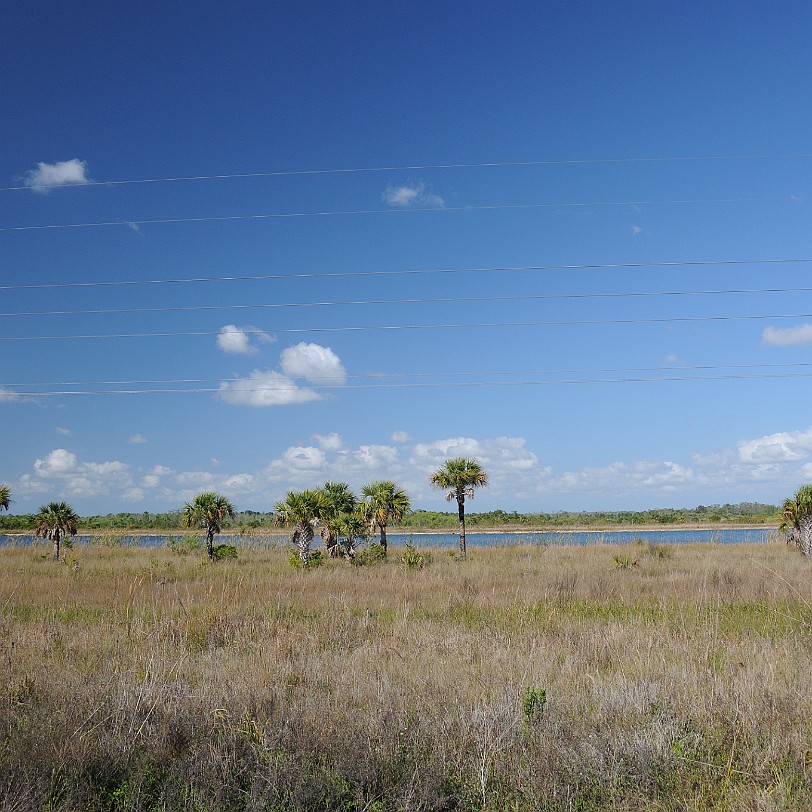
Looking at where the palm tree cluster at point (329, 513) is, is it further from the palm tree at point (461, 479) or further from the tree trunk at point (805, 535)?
the tree trunk at point (805, 535)

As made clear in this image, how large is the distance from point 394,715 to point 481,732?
0.78 meters

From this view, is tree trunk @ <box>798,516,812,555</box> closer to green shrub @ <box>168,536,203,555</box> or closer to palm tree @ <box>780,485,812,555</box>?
palm tree @ <box>780,485,812,555</box>

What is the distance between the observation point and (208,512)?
32938mm

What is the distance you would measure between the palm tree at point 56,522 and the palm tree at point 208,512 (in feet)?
23.6

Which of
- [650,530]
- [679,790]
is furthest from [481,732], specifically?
[650,530]

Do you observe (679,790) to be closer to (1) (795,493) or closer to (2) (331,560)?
(2) (331,560)

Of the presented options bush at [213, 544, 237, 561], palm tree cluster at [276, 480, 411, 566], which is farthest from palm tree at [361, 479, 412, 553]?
bush at [213, 544, 237, 561]

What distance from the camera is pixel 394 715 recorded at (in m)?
5.07

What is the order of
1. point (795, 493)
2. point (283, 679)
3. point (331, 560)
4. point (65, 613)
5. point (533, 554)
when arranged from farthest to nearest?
point (533, 554)
point (795, 493)
point (331, 560)
point (65, 613)
point (283, 679)

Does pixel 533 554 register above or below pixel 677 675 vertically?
below

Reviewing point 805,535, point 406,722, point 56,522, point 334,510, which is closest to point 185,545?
point 56,522

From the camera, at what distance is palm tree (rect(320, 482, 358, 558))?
28.8 metres

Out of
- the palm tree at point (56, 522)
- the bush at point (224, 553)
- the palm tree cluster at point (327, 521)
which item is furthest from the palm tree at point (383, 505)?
the palm tree at point (56, 522)

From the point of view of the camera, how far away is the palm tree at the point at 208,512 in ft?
108
